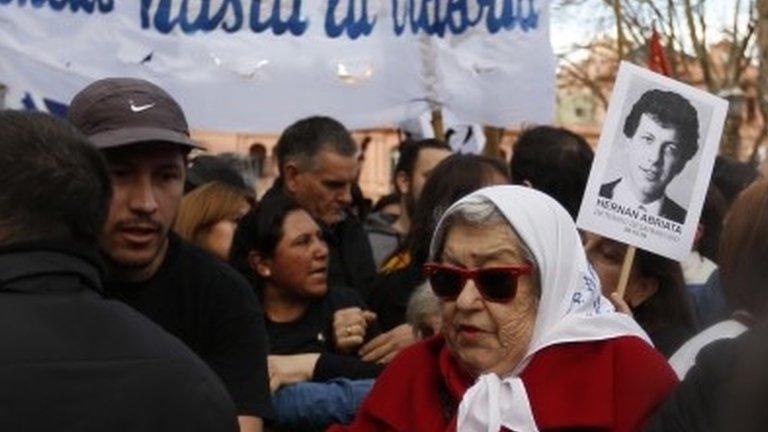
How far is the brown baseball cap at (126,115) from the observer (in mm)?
3916

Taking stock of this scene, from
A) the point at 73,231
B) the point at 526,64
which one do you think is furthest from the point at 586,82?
the point at 73,231

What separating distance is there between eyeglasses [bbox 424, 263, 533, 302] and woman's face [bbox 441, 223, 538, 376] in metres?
0.01

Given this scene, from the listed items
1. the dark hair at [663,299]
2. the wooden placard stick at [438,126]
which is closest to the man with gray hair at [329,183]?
the dark hair at [663,299]

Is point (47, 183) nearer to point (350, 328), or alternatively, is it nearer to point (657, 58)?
point (350, 328)

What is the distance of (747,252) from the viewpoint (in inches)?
136

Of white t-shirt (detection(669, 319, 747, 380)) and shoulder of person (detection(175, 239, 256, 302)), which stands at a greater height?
shoulder of person (detection(175, 239, 256, 302))

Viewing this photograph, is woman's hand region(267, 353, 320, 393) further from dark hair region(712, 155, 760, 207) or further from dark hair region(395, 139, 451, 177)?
dark hair region(395, 139, 451, 177)

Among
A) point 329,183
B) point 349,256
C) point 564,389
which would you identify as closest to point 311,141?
point 329,183

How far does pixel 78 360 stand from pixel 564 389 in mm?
1230

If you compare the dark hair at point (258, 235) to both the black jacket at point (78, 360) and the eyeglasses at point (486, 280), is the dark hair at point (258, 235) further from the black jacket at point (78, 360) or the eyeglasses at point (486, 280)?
the black jacket at point (78, 360)

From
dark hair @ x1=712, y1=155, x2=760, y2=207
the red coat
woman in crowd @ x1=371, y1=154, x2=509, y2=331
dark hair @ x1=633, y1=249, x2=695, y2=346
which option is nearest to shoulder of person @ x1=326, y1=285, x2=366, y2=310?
woman in crowd @ x1=371, y1=154, x2=509, y2=331

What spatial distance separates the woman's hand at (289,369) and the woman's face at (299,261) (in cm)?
31

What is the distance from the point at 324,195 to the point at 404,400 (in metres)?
2.79

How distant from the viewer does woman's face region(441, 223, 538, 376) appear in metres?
3.77
